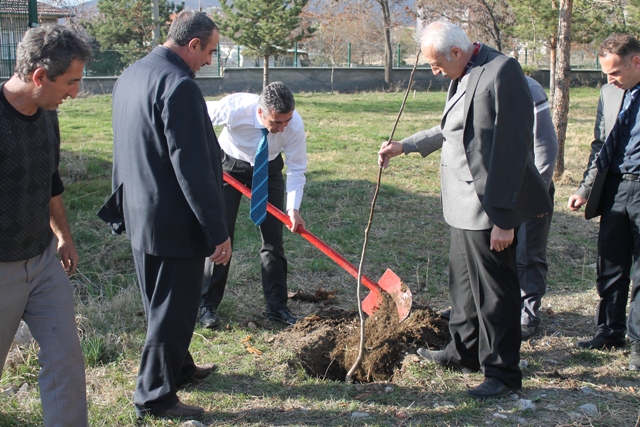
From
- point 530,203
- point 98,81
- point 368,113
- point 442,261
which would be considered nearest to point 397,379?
point 530,203

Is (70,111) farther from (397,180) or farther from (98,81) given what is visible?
(397,180)

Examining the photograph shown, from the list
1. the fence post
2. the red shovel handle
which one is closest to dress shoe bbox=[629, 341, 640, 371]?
the red shovel handle

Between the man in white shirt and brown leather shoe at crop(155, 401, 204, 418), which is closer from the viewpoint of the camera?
brown leather shoe at crop(155, 401, 204, 418)

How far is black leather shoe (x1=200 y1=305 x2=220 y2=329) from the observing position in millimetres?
4680

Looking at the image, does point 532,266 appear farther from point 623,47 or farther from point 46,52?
point 46,52

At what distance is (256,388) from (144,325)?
114 cm

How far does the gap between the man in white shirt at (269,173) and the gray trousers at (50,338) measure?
1.91m

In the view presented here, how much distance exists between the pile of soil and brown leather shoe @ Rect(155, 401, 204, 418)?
911 millimetres

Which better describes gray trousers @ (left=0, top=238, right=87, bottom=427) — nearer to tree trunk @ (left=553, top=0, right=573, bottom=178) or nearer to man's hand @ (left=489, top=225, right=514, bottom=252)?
man's hand @ (left=489, top=225, right=514, bottom=252)

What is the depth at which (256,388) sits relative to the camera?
3807mm

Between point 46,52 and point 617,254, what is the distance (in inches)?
141

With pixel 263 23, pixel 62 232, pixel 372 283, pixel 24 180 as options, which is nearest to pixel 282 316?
pixel 372 283

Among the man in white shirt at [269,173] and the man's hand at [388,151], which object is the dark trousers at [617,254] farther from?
the man in white shirt at [269,173]

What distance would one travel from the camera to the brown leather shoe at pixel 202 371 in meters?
3.86
